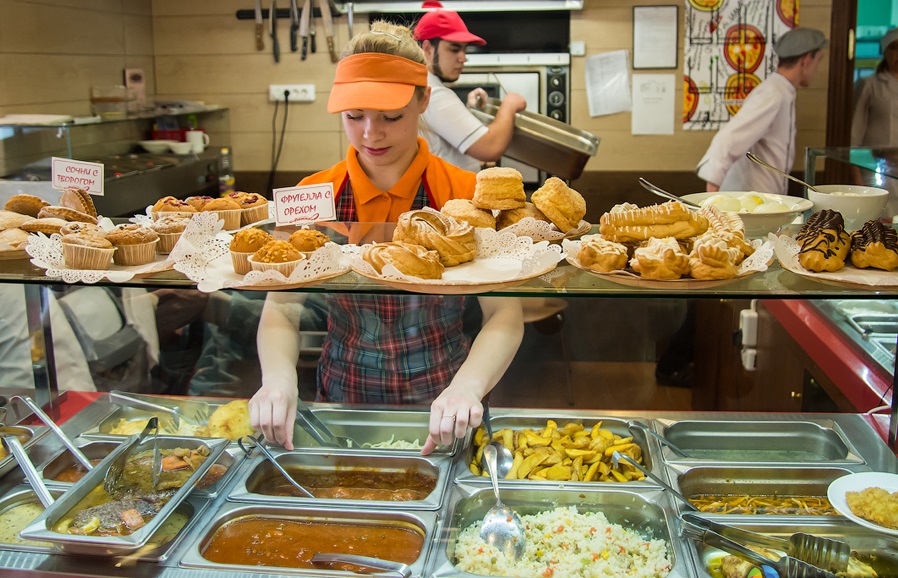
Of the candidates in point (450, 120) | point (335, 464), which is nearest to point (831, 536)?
point (335, 464)

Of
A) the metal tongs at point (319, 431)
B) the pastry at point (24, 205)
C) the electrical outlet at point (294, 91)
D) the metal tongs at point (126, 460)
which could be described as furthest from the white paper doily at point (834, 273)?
the electrical outlet at point (294, 91)

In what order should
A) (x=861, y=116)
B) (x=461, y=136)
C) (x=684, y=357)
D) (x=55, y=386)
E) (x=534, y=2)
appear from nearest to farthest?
(x=55, y=386) < (x=461, y=136) < (x=684, y=357) < (x=534, y=2) < (x=861, y=116)

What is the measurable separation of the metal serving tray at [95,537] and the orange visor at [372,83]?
79cm

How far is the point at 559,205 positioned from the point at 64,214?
1.03 m

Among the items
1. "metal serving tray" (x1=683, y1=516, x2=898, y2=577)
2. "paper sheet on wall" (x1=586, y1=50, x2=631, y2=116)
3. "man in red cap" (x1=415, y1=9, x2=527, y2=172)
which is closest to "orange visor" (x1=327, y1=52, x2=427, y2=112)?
"metal serving tray" (x1=683, y1=516, x2=898, y2=577)

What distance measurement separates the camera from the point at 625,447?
5.26ft

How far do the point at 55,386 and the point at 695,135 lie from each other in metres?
4.20

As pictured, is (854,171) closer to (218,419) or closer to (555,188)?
(555,188)

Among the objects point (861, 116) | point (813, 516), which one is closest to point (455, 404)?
point (813, 516)

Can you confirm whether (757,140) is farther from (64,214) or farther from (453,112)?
(64,214)

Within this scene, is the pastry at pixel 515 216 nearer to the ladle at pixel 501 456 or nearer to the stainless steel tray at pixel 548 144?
the ladle at pixel 501 456

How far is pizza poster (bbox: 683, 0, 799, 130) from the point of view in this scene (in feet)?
16.1

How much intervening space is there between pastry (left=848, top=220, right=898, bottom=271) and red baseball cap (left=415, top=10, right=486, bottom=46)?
88.0 inches

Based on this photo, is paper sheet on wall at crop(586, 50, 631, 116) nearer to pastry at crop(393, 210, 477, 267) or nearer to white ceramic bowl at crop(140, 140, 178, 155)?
white ceramic bowl at crop(140, 140, 178, 155)
